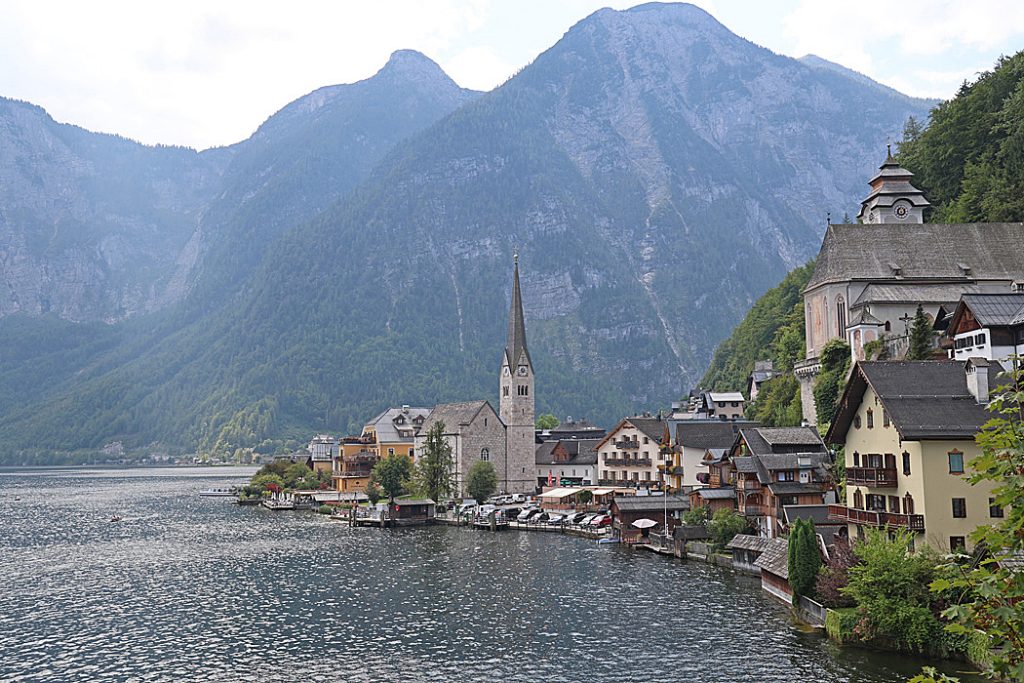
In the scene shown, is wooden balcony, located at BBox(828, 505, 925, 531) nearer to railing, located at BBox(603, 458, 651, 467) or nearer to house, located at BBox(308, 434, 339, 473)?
railing, located at BBox(603, 458, 651, 467)

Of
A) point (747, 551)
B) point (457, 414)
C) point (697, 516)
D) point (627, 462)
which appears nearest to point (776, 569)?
point (747, 551)

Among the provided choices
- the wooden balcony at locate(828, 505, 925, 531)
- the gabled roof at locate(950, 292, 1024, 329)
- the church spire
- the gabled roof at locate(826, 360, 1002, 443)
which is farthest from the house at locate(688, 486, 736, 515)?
the church spire

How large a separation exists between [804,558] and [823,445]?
28792mm

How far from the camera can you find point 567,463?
13500 cm

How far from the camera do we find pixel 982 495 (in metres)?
45.1

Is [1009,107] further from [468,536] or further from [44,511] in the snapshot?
[44,511]

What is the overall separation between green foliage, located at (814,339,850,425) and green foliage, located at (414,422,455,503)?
56013 mm

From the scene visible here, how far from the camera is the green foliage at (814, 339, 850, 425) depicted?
80188 millimetres

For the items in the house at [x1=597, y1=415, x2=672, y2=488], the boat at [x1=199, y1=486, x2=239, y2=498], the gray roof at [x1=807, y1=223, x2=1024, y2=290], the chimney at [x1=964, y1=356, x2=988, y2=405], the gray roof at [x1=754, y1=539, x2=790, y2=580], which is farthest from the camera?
Answer: the boat at [x1=199, y1=486, x2=239, y2=498]

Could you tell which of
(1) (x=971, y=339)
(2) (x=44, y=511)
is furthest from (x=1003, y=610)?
(2) (x=44, y=511)

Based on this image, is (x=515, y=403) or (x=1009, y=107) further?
(x=515, y=403)

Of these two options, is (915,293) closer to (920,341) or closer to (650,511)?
(920,341)

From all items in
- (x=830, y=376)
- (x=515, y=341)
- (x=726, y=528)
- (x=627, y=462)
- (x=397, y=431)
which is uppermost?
(x=515, y=341)

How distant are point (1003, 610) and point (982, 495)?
3787cm
